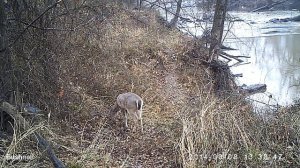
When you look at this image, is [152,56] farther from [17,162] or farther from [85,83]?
[17,162]

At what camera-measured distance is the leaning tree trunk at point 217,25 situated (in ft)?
43.4

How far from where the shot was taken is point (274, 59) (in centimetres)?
1831

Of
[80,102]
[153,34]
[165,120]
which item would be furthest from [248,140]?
[153,34]

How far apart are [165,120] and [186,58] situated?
5.29 meters

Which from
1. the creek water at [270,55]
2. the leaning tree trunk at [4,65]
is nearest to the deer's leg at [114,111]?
the leaning tree trunk at [4,65]

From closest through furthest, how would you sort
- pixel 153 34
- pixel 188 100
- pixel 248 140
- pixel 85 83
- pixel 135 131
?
pixel 248 140 → pixel 135 131 → pixel 85 83 → pixel 188 100 → pixel 153 34

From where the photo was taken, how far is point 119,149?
6410mm

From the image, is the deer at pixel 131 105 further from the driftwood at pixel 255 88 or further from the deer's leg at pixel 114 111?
the driftwood at pixel 255 88

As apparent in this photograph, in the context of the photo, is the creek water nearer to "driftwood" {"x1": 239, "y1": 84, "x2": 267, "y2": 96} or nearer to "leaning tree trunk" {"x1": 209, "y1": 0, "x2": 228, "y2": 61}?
"driftwood" {"x1": 239, "y1": 84, "x2": 267, "y2": 96}

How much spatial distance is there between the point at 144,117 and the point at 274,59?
11.9m

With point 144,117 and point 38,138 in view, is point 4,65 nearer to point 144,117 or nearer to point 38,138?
point 38,138

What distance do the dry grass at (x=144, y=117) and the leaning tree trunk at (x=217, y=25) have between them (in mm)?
1715

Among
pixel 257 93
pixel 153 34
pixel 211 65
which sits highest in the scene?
pixel 153 34

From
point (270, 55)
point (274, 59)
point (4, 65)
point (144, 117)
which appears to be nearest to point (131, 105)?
point (144, 117)
